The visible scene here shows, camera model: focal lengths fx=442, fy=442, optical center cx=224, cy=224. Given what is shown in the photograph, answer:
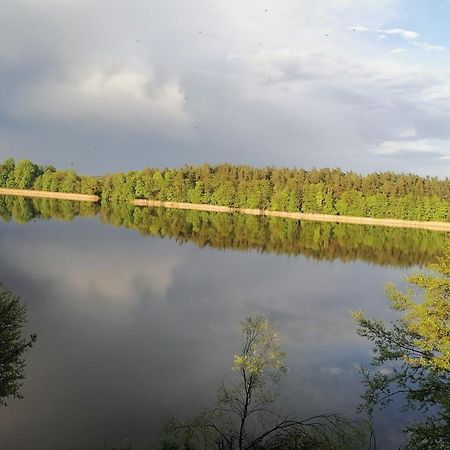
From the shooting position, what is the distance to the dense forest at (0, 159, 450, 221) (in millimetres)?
160375

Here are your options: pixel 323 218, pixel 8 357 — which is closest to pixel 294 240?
pixel 323 218

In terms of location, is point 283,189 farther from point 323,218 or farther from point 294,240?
point 294,240

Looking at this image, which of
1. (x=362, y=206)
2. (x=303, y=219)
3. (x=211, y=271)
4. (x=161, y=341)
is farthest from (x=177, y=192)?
(x=161, y=341)

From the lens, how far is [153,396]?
22.0 metres

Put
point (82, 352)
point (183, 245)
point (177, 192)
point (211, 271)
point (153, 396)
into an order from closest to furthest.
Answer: point (153, 396) → point (82, 352) → point (211, 271) → point (183, 245) → point (177, 192)

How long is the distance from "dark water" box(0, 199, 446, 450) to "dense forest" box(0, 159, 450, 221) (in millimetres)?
86504

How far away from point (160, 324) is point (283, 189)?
14048 cm

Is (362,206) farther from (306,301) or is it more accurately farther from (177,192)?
(306,301)

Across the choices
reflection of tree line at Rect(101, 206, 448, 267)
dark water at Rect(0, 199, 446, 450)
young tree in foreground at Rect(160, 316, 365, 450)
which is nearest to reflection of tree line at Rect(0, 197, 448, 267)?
reflection of tree line at Rect(101, 206, 448, 267)

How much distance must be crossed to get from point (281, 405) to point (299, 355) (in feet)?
24.6

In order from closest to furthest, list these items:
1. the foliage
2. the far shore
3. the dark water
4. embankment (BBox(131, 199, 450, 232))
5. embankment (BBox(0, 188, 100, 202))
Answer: the foliage < the dark water < embankment (BBox(131, 199, 450, 232)) < the far shore < embankment (BBox(0, 188, 100, 202))

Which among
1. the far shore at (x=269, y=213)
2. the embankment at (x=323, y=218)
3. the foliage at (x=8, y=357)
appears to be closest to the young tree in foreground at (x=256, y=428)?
the foliage at (x=8, y=357)

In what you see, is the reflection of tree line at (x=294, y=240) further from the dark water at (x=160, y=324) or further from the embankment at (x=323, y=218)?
the embankment at (x=323, y=218)

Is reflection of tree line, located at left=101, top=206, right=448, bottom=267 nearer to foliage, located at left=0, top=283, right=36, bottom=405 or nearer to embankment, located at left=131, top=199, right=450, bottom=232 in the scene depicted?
embankment, located at left=131, top=199, right=450, bottom=232
